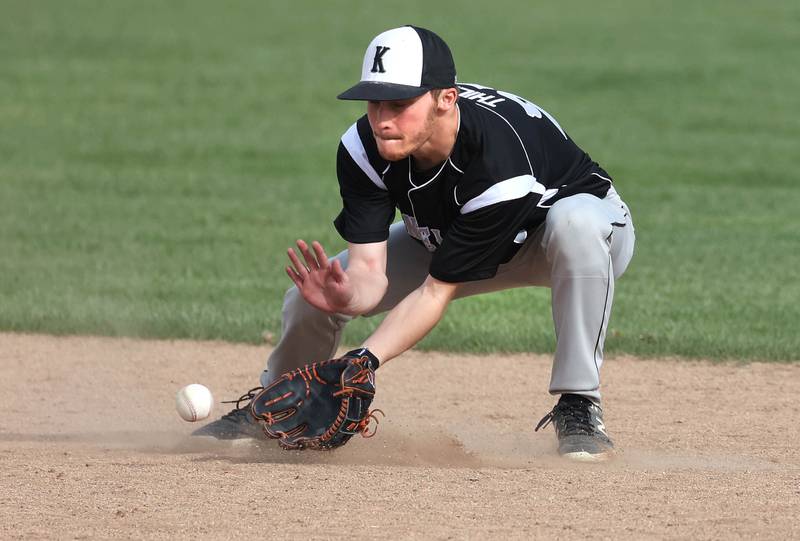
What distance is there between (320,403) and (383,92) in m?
1.15

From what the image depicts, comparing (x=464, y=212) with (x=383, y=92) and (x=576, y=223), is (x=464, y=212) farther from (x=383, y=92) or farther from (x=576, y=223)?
(x=383, y=92)

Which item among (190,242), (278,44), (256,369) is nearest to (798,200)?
(190,242)

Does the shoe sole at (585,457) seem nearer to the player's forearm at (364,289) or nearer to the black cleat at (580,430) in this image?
the black cleat at (580,430)

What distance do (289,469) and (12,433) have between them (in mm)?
1701

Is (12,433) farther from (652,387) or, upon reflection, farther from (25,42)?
(25,42)

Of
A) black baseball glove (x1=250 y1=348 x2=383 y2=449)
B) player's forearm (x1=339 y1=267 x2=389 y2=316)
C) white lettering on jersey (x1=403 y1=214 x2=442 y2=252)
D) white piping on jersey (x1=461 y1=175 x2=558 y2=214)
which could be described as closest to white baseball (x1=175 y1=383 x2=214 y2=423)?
black baseball glove (x1=250 y1=348 x2=383 y2=449)

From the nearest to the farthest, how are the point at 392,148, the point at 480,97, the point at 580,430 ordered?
the point at 392,148 < the point at 580,430 < the point at 480,97

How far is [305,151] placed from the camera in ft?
51.2

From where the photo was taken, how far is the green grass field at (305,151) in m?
8.39

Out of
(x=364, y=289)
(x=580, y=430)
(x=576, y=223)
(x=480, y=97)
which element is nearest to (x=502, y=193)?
(x=576, y=223)

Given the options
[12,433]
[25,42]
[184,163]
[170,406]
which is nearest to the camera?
[12,433]

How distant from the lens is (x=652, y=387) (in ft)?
22.5

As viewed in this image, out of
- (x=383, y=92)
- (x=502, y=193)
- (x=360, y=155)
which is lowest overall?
(x=502, y=193)

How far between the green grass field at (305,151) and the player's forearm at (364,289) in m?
2.60
